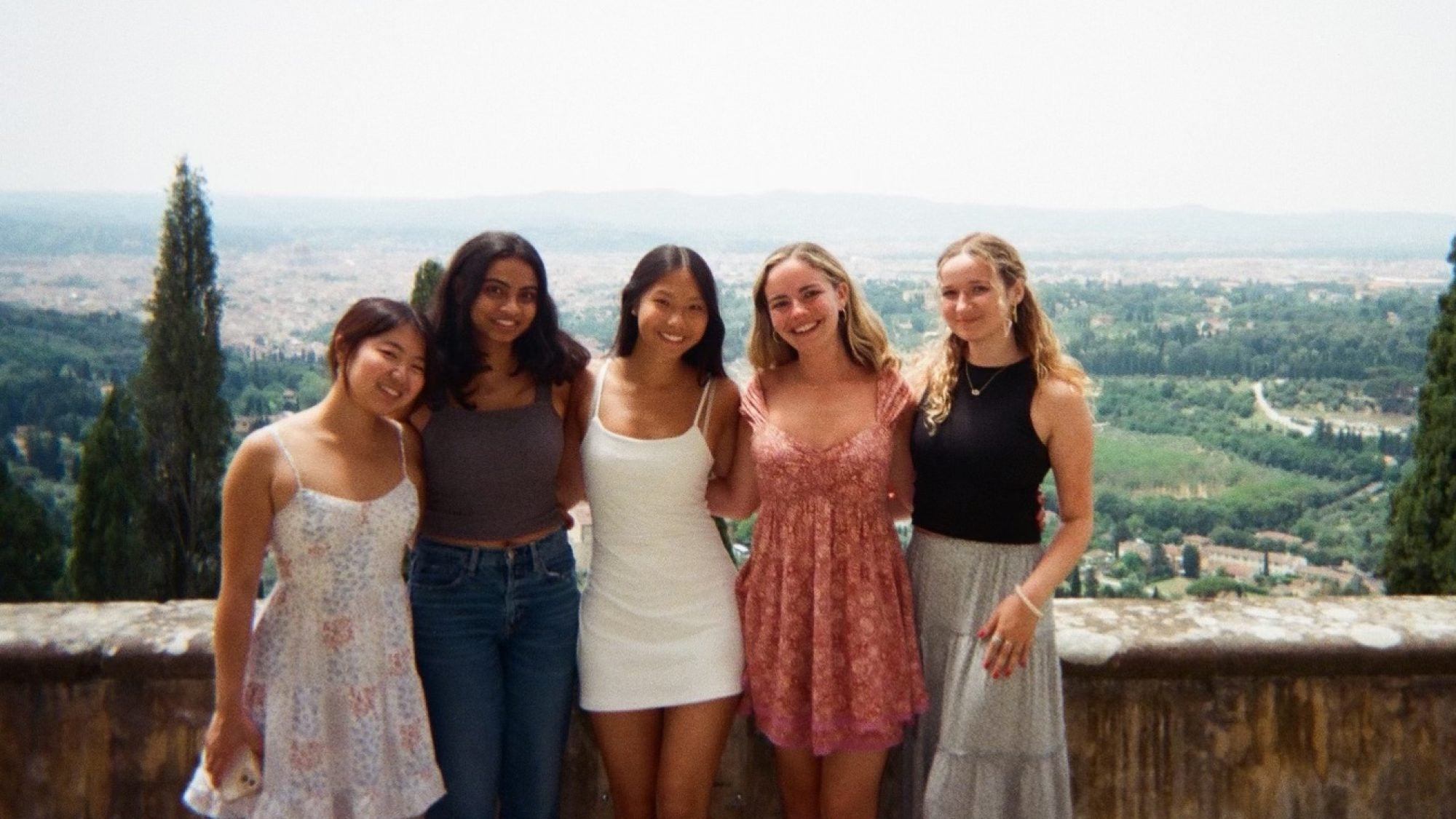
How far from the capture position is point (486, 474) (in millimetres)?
2561

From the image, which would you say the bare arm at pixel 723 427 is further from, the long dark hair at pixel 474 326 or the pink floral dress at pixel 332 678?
the pink floral dress at pixel 332 678

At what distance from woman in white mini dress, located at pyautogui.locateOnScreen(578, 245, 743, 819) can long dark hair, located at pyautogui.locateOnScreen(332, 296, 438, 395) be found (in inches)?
22.8

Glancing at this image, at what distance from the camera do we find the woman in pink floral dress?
2531 millimetres

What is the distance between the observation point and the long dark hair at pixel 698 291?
275 cm

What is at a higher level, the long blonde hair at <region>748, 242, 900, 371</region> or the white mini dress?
the long blonde hair at <region>748, 242, 900, 371</region>

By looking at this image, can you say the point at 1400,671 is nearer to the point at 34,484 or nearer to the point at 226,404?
the point at 226,404

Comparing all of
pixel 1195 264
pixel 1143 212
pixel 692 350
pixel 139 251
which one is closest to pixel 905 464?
pixel 692 350

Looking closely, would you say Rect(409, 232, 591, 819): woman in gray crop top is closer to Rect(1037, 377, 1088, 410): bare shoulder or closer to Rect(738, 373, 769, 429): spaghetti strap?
Rect(738, 373, 769, 429): spaghetti strap

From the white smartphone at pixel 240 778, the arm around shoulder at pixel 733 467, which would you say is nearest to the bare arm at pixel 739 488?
the arm around shoulder at pixel 733 467

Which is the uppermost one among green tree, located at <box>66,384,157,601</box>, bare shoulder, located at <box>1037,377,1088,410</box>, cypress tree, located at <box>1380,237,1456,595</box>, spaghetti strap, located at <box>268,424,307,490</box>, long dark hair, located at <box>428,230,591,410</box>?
long dark hair, located at <box>428,230,591,410</box>

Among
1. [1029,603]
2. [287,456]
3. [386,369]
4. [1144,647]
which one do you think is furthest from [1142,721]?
[287,456]

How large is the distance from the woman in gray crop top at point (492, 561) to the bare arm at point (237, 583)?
415mm

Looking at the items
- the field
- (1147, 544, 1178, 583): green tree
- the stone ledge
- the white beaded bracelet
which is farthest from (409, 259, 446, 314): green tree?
the field

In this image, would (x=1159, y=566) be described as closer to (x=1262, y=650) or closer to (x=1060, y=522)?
(x=1262, y=650)
